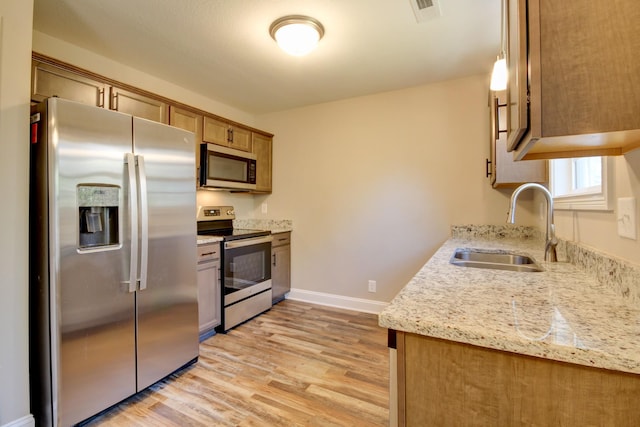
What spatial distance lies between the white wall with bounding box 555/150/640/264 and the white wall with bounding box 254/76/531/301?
1.35 meters

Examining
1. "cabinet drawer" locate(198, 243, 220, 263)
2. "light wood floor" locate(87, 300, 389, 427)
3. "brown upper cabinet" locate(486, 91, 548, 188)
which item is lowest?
"light wood floor" locate(87, 300, 389, 427)

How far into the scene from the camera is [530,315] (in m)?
0.76

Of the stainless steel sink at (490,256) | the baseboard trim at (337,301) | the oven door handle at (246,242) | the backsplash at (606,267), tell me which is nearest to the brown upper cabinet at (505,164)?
the backsplash at (606,267)

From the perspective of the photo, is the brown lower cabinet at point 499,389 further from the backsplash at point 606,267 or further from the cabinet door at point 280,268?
the cabinet door at point 280,268

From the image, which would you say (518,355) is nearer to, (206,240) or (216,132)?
(206,240)

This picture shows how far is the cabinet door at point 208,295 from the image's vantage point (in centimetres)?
243

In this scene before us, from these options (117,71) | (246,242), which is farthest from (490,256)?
(117,71)

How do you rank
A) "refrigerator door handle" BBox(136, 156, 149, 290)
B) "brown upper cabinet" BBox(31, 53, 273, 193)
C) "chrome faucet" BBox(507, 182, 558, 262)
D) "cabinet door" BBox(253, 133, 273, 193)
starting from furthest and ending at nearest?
"cabinet door" BBox(253, 133, 273, 193), "brown upper cabinet" BBox(31, 53, 273, 193), "refrigerator door handle" BBox(136, 156, 149, 290), "chrome faucet" BBox(507, 182, 558, 262)

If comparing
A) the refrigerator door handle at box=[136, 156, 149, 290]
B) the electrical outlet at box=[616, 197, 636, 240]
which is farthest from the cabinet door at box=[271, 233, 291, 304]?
the electrical outlet at box=[616, 197, 636, 240]

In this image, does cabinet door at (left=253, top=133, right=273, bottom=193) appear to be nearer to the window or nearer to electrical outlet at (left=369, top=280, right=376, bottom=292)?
electrical outlet at (left=369, top=280, right=376, bottom=292)

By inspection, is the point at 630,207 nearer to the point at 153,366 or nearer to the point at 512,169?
the point at 512,169

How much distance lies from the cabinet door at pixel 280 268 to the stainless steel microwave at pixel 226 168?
29.1 inches

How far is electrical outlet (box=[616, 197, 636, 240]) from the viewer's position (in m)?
0.93

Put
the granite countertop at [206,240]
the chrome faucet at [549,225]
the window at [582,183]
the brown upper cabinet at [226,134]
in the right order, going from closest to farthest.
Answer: the window at [582,183] → the chrome faucet at [549,225] → the granite countertop at [206,240] → the brown upper cabinet at [226,134]
